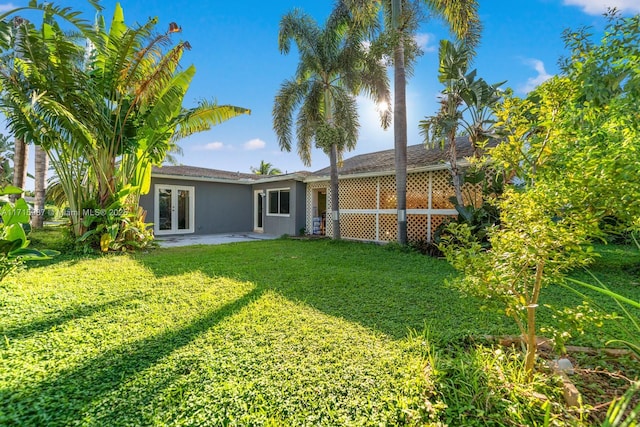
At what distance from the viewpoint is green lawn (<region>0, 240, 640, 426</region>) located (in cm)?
214

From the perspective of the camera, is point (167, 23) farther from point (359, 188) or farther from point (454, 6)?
point (359, 188)

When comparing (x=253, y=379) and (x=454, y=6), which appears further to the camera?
(x=454, y=6)

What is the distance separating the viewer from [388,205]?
1165cm

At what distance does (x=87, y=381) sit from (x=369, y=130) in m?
12.2

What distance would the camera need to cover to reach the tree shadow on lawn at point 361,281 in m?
3.69

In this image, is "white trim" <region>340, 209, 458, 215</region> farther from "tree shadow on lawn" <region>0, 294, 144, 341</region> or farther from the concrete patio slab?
"tree shadow on lawn" <region>0, 294, 144, 341</region>

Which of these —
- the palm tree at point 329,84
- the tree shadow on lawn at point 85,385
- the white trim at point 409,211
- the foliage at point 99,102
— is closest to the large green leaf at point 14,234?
the tree shadow on lawn at point 85,385

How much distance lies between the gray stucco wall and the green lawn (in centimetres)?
852

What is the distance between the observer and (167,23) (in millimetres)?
7121

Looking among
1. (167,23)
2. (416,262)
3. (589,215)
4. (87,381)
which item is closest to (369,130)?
(416,262)

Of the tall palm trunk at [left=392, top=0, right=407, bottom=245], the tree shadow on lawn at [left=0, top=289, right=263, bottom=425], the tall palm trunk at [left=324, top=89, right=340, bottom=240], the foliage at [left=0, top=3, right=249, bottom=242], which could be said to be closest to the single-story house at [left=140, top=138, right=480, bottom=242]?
the tall palm trunk at [left=392, top=0, right=407, bottom=245]

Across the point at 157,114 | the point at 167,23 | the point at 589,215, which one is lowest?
the point at 589,215

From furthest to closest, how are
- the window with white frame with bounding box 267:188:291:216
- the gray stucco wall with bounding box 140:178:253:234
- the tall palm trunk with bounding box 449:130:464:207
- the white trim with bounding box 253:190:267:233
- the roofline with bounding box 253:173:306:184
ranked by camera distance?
the white trim with bounding box 253:190:267:233, the window with white frame with bounding box 267:188:291:216, the gray stucco wall with bounding box 140:178:253:234, the roofline with bounding box 253:173:306:184, the tall palm trunk with bounding box 449:130:464:207

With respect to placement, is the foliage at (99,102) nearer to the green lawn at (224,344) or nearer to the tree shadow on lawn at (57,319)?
the green lawn at (224,344)
